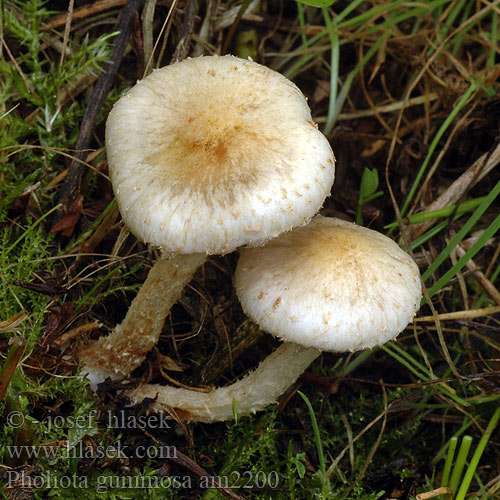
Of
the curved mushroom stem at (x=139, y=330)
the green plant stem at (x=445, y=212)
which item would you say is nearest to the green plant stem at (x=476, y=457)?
the green plant stem at (x=445, y=212)

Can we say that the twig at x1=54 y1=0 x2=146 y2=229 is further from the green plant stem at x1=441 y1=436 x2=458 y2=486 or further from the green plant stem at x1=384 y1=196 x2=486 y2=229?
the green plant stem at x1=441 y1=436 x2=458 y2=486

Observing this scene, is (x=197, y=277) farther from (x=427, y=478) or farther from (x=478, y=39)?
(x=478, y=39)

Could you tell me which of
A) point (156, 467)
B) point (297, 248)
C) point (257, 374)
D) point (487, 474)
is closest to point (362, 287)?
point (297, 248)

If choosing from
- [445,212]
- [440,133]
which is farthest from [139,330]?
[440,133]

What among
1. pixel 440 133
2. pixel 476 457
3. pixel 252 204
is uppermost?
pixel 252 204

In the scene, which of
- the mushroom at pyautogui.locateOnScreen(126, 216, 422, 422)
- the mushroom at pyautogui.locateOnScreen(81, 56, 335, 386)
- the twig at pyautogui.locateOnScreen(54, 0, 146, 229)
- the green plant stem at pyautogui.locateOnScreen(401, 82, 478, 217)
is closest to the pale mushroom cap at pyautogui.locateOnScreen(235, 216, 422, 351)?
the mushroom at pyautogui.locateOnScreen(126, 216, 422, 422)

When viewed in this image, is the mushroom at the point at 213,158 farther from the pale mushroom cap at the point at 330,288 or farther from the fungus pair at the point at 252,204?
the pale mushroom cap at the point at 330,288

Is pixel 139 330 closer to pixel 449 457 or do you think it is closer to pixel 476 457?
pixel 449 457
